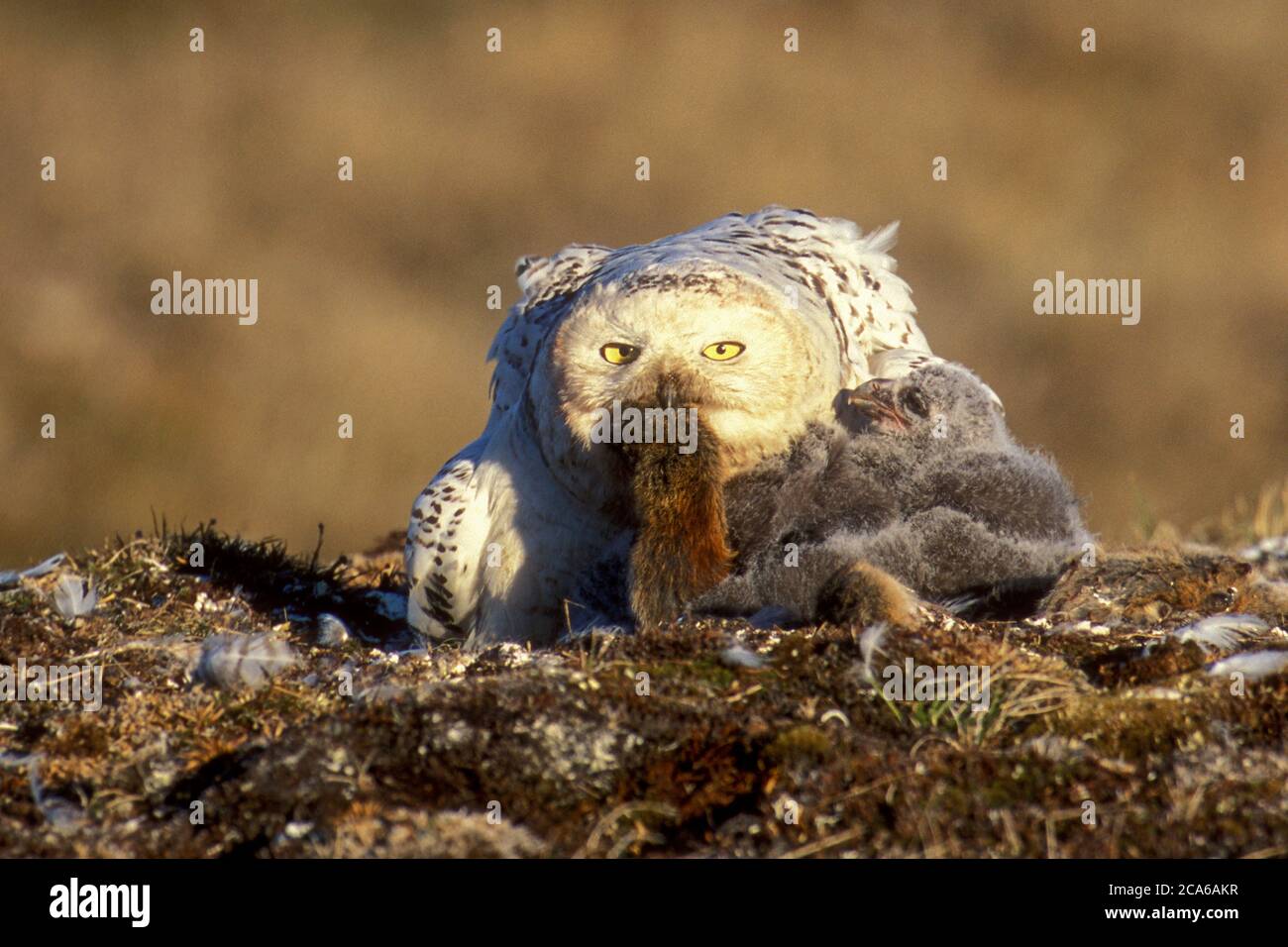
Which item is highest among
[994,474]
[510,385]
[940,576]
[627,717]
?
[510,385]

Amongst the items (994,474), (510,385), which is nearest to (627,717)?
(994,474)

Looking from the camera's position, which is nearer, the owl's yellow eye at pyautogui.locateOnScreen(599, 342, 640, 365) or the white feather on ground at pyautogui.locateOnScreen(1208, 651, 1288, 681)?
the white feather on ground at pyautogui.locateOnScreen(1208, 651, 1288, 681)

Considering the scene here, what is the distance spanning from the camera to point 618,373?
18.7 feet

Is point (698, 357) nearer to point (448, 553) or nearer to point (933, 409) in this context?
point (933, 409)

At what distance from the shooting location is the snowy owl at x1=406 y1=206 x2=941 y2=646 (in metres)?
5.65

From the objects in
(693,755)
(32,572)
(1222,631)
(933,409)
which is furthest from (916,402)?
(32,572)

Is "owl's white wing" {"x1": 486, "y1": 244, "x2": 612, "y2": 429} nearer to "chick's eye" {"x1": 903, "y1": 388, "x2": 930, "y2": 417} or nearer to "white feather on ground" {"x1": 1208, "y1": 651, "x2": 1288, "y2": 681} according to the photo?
"chick's eye" {"x1": 903, "y1": 388, "x2": 930, "y2": 417}

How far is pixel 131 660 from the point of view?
5641mm

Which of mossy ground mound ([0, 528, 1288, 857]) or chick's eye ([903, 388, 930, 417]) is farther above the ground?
chick's eye ([903, 388, 930, 417])

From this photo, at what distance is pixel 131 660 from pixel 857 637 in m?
2.61

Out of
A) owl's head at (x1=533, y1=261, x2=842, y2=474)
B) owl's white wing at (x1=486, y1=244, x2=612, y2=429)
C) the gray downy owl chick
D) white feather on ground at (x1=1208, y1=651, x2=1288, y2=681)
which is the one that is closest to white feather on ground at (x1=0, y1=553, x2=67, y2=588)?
owl's white wing at (x1=486, y1=244, x2=612, y2=429)

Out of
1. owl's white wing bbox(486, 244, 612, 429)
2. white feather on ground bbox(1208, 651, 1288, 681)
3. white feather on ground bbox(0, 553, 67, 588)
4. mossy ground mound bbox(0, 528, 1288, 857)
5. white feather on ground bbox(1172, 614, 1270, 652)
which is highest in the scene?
owl's white wing bbox(486, 244, 612, 429)

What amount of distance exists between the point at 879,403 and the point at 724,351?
0.63m

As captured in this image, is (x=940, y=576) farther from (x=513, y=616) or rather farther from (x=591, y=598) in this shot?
(x=513, y=616)
